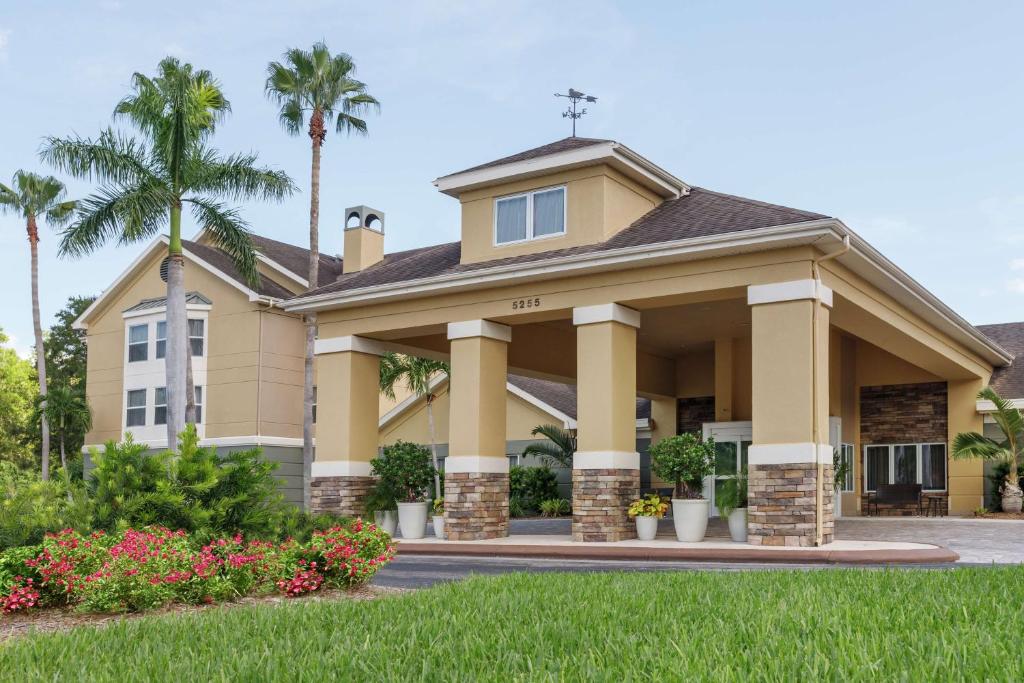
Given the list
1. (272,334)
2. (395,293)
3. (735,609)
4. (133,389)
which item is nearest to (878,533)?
(395,293)

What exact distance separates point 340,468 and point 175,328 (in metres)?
7.71

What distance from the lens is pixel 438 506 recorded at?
21.8 metres

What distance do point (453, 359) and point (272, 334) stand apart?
15.2m

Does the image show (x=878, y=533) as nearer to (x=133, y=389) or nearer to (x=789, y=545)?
(x=789, y=545)

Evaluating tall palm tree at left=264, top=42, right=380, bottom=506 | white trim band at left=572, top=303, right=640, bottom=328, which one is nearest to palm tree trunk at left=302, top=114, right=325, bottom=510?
tall palm tree at left=264, top=42, right=380, bottom=506

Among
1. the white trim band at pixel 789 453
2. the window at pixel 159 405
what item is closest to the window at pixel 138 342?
the window at pixel 159 405

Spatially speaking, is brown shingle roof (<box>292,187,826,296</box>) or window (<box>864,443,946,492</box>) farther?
window (<box>864,443,946,492</box>)

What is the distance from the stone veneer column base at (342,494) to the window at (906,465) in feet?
44.6

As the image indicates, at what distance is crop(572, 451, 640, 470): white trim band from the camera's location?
18.7m

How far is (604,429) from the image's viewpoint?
741 inches

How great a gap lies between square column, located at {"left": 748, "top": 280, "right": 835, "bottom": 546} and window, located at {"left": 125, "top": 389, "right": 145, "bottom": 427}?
25.2 meters

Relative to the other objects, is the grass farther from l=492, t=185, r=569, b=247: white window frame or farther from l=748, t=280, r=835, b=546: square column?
l=492, t=185, r=569, b=247: white window frame

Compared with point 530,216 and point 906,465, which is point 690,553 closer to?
point 530,216

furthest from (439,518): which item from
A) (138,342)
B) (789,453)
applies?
(138,342)
